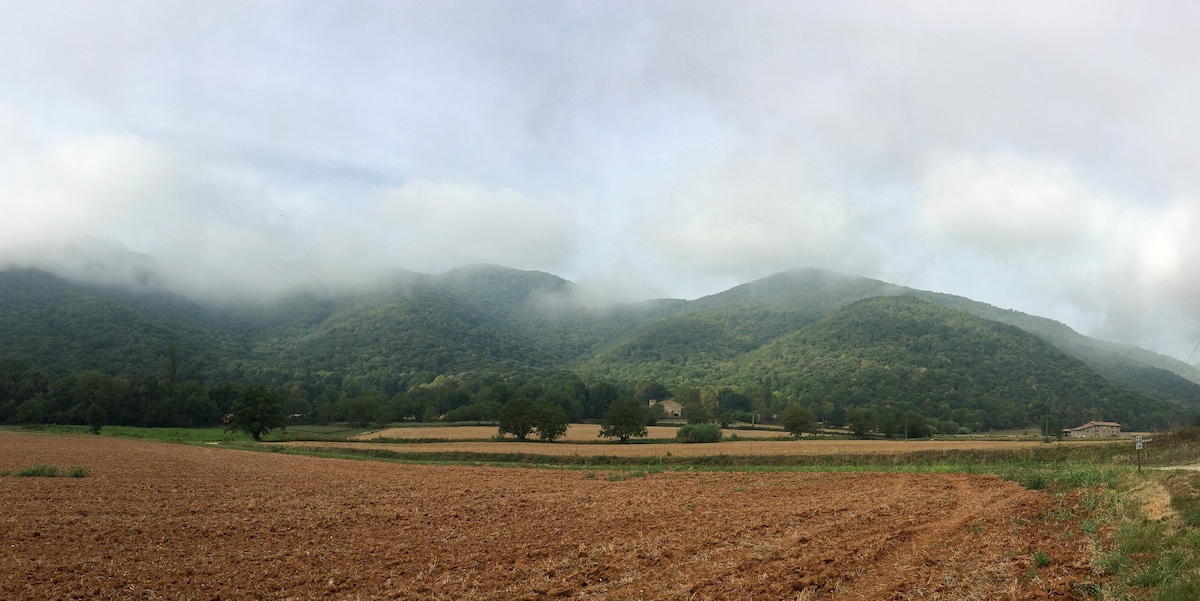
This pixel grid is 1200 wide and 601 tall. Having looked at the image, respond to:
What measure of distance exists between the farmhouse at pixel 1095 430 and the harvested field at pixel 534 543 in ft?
358

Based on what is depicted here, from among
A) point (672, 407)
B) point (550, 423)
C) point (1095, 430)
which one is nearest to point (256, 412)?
point (550, 423)

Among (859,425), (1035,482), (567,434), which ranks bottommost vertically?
(567,434)

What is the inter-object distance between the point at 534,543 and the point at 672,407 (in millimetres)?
127107

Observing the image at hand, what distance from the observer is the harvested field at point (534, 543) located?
34.7ft

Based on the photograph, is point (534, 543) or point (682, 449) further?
point (682, 449)

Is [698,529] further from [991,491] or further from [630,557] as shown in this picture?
[991,491]

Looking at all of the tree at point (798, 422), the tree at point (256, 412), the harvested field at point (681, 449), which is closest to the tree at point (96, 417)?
the tree at point (256, 412)

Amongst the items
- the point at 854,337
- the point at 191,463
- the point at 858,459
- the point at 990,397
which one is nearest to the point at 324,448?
the point at 191,463

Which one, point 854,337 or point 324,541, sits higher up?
point 854,337

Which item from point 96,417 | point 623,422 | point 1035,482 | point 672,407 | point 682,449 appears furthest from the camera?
point 672,407

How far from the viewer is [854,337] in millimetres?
180750

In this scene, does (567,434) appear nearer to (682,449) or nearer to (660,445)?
(660,445)

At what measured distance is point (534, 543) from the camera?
14.7 meters

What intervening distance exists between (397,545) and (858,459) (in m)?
44.5
